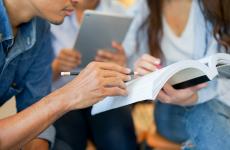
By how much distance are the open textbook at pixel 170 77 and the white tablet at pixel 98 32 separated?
0.84ft

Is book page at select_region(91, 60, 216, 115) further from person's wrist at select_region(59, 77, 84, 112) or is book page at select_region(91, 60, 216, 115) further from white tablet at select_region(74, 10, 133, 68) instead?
white tablet at select_region(74, 10, 133, 68)

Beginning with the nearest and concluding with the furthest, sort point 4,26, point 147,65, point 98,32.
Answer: point 4,26
point 147,65
point 98,32

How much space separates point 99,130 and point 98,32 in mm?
305

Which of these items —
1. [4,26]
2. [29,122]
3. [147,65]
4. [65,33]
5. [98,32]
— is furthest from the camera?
[65,33]

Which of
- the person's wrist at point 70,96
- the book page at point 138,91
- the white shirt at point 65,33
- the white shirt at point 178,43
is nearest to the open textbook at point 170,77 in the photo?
the book page at point 138,91

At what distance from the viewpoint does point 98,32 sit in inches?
42.3

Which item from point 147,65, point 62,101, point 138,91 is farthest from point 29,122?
point 147,65

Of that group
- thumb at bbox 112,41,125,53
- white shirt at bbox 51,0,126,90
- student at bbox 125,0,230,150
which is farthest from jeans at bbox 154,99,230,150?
white shirt at bbox 51,0,126,90

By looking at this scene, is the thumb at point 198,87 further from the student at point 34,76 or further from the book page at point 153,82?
the student at point 34,76

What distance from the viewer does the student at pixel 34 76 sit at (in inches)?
26.9

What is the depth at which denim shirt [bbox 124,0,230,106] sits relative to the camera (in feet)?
3.35

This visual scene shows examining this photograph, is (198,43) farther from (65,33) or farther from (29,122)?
(29,122)

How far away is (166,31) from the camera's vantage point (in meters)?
1.13

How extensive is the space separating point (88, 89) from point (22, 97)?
349 mm
